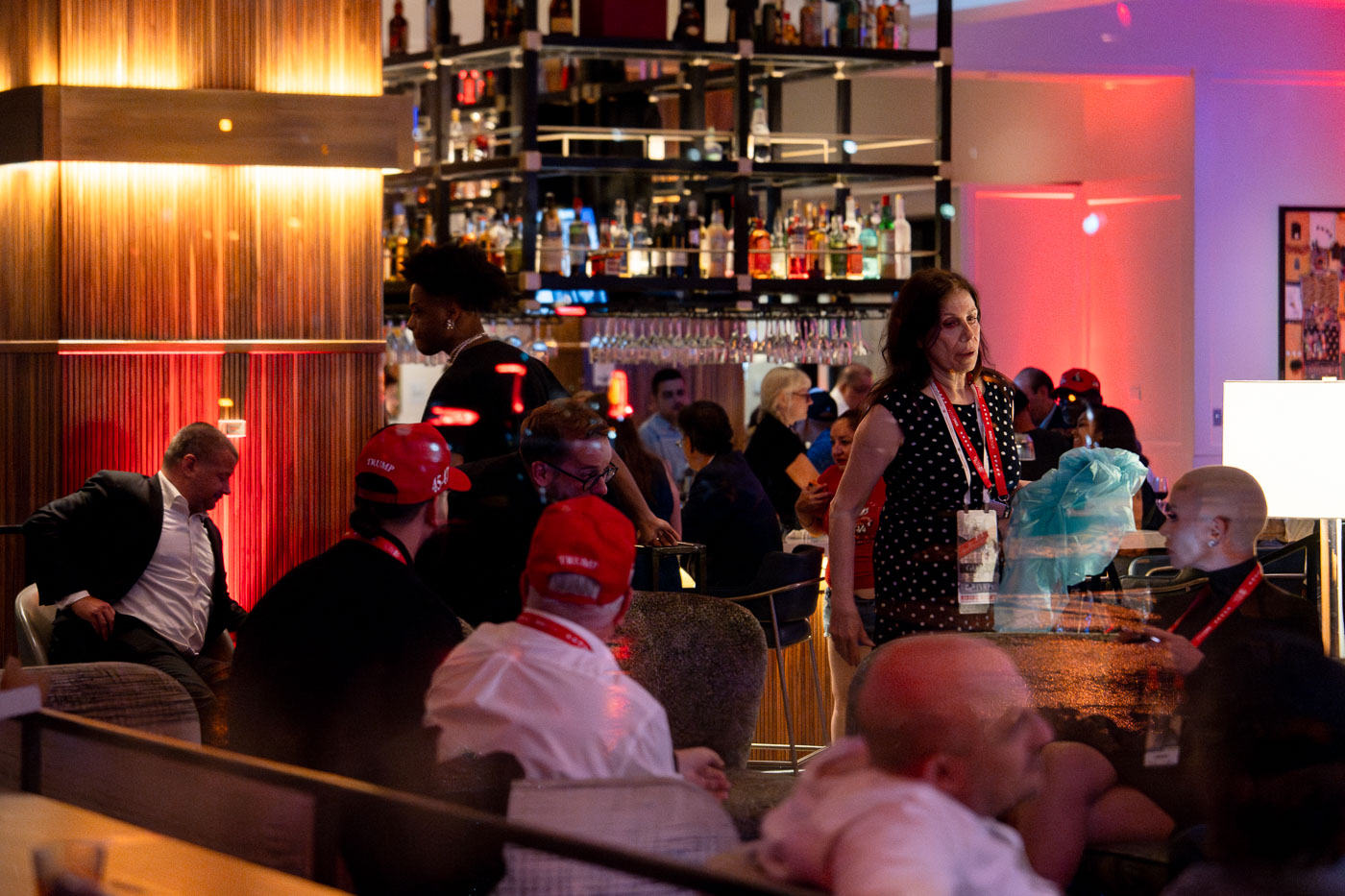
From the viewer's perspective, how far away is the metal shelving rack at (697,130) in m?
6.14

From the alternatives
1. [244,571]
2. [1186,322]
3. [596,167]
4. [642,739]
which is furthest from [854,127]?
[642,739]

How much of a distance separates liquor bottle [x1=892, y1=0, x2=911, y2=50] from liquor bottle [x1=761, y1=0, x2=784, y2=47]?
0.50 meters

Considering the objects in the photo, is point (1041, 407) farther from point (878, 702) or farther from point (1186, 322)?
point (878, 702)

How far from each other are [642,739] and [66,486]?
9.77 feet

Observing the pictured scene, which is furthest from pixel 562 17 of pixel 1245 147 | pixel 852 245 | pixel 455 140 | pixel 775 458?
pixel 1245 147

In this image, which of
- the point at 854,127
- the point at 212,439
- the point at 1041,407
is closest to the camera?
the point at 212,439

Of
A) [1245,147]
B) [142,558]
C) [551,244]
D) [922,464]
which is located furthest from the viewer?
[1245,147]

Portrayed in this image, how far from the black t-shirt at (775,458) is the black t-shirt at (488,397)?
2.70 meters

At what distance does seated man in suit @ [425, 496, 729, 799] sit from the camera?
161 cm

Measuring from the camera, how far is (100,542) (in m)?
3.76

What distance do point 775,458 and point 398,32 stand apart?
3.02 meters

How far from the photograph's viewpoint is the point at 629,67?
662cm

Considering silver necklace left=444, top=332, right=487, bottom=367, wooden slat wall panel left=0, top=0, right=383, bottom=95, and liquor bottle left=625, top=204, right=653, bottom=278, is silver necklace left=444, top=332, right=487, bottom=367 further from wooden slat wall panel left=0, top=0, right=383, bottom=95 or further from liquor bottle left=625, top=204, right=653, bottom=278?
liquor bottle left=625, top=204, right=653, bottom=278

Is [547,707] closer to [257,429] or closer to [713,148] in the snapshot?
[257,429]
